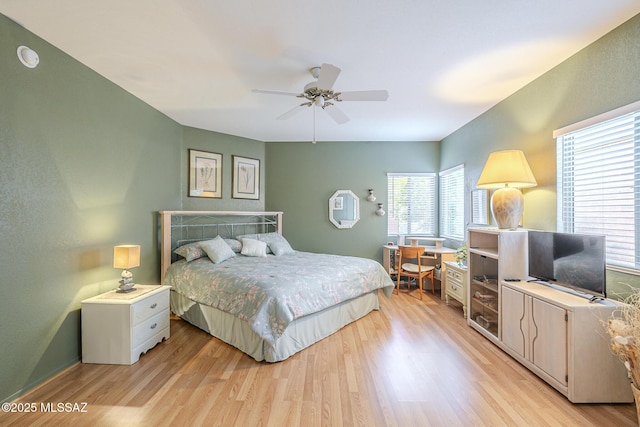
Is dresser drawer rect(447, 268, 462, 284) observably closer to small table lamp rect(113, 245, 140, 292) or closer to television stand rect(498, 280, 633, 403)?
television stand rect(498, 280, 633, 403)

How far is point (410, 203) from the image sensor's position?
5.48 metres

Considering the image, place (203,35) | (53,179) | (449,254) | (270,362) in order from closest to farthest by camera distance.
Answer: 1. (203,35)
2. (53,179)
3. (270,362)
4. (449,254)

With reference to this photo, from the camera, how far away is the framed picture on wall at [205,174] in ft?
14.7

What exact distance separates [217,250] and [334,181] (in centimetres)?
260

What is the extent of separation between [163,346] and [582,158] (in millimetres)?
4312

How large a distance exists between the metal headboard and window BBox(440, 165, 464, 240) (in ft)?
10.0

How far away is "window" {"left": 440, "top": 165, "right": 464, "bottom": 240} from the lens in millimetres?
4684

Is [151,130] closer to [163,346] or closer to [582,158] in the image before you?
[163,346]

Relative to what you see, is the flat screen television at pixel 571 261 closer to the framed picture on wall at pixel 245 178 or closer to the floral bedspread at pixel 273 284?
the floral bedspread at pixel 273 284

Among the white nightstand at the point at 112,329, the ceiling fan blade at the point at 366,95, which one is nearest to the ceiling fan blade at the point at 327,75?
the ceiling fan blade at the point at 366,95

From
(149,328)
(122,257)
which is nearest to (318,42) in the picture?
(122,257)

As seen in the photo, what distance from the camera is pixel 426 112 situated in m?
3.85

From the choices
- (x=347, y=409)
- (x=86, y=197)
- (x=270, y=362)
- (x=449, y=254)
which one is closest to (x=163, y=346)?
(x=270, y=362)

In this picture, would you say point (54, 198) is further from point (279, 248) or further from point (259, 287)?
point (279, 248)
